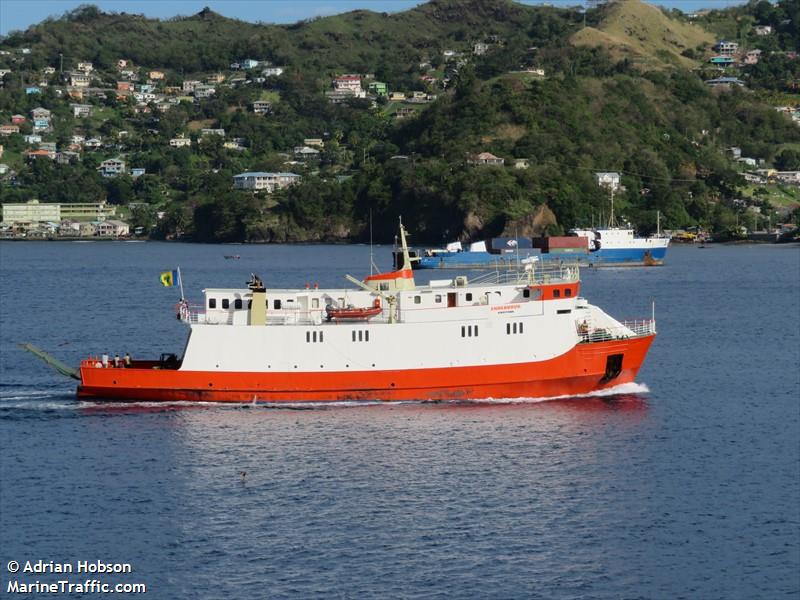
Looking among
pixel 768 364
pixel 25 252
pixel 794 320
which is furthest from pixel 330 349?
pixel 25 252

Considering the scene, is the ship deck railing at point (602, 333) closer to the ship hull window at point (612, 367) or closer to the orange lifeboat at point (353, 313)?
the ship hull window at point (612, 367)

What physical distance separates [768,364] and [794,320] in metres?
20.1

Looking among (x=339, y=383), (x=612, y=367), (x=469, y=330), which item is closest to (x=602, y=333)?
(x=612, y=367)

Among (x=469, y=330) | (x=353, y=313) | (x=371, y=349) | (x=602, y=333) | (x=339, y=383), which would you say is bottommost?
(x=339, y=383)

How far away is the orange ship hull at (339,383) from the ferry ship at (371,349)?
0.04 metres

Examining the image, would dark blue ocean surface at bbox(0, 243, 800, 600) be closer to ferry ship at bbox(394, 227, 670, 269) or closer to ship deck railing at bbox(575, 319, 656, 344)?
ship deck railing at bbox(575, 319, 656, 344)

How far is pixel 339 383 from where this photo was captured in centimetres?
4884

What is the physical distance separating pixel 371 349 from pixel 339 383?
1648 mm

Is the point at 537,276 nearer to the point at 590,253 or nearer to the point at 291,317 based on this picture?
the point at 291,317

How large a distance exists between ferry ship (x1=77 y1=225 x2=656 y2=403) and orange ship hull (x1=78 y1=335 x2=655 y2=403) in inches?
1.4

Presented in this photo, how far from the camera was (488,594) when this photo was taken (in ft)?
104

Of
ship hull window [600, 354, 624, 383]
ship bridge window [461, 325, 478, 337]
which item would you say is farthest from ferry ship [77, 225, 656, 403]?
ship hull window [600, 354, 624, 383]

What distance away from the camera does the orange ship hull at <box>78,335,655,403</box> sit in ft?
160

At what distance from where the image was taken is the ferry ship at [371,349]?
160 ft
